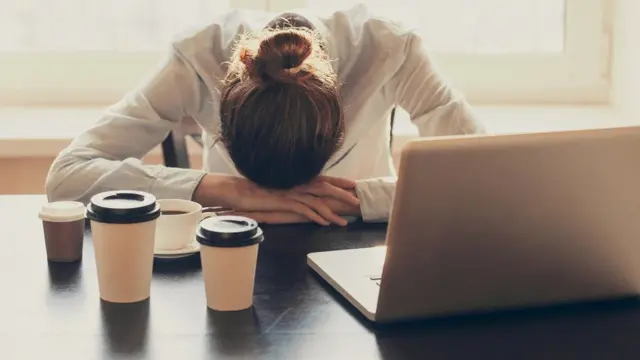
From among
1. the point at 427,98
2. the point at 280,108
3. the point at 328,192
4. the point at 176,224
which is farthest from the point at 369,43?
the point at 176,224

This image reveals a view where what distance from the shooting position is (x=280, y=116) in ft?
4.33

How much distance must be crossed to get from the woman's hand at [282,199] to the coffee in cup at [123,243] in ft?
1.25

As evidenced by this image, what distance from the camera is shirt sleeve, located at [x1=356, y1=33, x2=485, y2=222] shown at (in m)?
1.71

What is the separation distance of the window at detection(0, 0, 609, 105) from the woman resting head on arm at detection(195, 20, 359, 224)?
1.13 meters

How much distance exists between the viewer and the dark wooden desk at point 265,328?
958mm

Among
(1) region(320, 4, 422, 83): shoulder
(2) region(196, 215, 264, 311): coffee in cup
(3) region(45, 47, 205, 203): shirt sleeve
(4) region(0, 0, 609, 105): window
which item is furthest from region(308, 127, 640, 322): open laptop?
(4) region(0, 0, 609, 105): window

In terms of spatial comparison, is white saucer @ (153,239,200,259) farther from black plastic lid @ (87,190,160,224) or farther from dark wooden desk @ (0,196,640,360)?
black plastic lid @ (87,190,160,224)

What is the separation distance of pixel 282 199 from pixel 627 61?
1.39 m

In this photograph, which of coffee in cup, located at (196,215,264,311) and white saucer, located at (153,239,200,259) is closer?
coffee in cup, located at (196,215,264,311)

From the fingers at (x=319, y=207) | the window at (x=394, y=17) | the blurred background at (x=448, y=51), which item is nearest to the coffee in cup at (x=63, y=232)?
the fingers at (x=319, y=207)

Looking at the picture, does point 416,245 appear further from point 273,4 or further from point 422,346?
point 273,4

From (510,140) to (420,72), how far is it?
2.70 ft

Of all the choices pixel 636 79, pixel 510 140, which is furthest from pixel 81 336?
pixel 636 79

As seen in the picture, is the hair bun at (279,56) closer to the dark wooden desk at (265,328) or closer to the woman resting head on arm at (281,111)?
the woman resting head on arm at (281,111)
